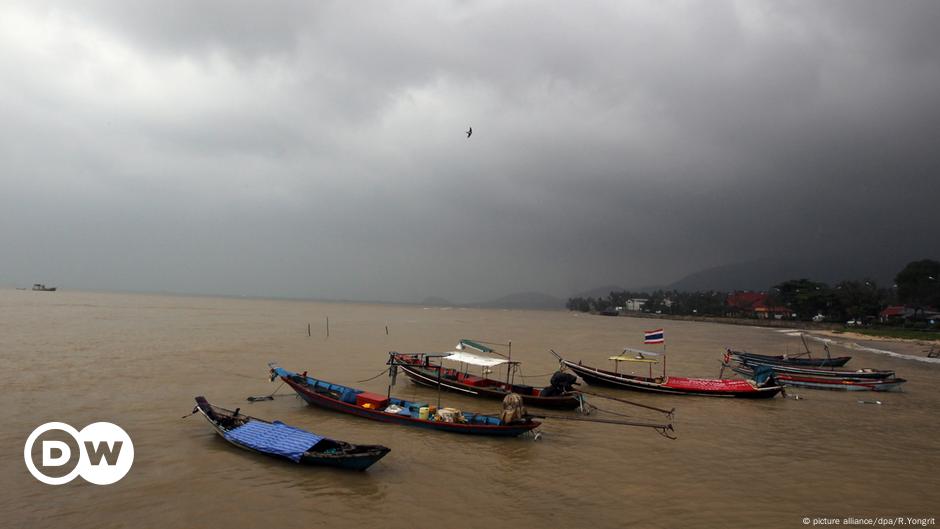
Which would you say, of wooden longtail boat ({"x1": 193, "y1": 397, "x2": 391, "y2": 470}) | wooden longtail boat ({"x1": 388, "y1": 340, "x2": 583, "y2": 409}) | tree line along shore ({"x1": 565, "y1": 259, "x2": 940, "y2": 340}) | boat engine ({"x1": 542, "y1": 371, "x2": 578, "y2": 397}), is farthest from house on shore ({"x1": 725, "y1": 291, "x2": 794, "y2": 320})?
wooden longtail boat ({"x1": 193, "y1": 397, "x2": 391, "y2": 470})

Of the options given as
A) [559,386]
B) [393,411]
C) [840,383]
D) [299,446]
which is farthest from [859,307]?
[299,446]

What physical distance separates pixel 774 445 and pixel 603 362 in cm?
1978

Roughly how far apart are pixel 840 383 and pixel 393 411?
904 inches

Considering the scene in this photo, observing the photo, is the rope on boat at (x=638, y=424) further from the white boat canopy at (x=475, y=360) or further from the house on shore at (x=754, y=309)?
the house on shore at (x=754, y=309)

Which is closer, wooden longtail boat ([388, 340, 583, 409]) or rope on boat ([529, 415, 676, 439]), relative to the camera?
rope on boat ([529, 415, 676, 439])

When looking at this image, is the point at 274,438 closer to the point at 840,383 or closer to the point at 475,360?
the point at 475,360

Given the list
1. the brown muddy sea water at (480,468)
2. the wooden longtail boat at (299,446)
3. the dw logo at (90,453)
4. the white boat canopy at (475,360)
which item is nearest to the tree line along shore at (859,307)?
the brown muddy sea water at (480,468)

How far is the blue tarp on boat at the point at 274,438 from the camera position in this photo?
34.1 ft

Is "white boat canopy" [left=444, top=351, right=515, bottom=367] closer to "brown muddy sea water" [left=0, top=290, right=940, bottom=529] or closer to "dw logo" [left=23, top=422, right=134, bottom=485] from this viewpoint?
"brown muddy sea water" [left=0, top=290, right=940, bottom=529]

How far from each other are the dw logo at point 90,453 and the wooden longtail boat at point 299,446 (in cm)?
208

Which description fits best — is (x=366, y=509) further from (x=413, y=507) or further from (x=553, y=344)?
(x=553, y=344)

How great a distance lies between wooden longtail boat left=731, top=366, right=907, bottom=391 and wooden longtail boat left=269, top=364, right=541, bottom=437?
56.8ft

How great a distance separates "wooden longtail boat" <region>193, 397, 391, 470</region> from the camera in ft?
33.0

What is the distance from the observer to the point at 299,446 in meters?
10.4
